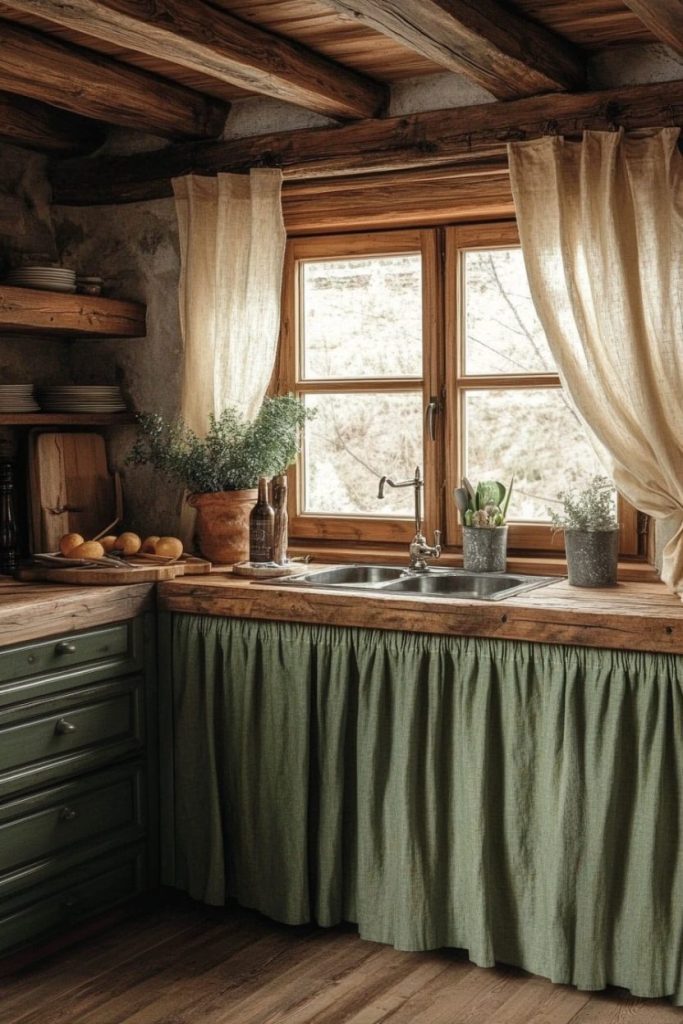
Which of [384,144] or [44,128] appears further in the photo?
[44,128]

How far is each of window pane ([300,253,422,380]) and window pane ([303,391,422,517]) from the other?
10 centimetres

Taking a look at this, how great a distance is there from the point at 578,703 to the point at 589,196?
148cm

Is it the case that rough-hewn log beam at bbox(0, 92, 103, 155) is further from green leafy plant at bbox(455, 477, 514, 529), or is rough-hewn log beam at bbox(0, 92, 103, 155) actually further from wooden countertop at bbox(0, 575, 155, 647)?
green leafy plant at bbox(455, 477, 514, 529)

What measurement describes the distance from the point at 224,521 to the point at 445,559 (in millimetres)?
773

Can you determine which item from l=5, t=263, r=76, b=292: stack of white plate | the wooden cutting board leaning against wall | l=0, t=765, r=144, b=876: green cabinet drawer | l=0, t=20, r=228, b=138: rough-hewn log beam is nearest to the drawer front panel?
l=0, t=765, r=144, b=876: green cabinet drawer

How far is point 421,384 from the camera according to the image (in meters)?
4.10

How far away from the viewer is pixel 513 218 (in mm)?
3885

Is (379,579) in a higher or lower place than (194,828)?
higher

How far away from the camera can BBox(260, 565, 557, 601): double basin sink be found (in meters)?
3.64

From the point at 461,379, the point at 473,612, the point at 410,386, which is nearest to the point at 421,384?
the point at 410,386

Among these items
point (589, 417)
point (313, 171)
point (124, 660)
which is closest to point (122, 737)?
point (124, 660)

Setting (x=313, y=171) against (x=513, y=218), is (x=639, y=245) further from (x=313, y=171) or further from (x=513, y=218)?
(x=313, y=171)

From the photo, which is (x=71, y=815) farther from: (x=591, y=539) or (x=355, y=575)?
(x=591, y=539)

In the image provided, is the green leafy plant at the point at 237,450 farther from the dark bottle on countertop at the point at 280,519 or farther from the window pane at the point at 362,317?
the window pane at the point at 362,317
